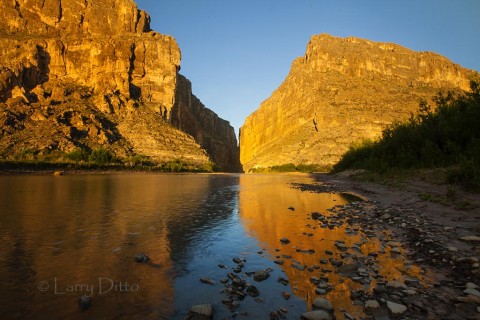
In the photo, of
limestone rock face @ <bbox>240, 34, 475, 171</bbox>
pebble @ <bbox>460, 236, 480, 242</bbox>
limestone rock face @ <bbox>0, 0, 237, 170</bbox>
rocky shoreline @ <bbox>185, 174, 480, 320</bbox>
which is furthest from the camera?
limestone rock face @ <bbox>240, 34, 475, 171</bbox>

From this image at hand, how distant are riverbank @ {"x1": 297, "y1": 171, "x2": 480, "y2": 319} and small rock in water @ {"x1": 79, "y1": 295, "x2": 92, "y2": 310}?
4.30 m

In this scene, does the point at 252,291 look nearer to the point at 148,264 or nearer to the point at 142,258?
the point at 148,264

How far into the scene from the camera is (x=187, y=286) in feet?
18.0

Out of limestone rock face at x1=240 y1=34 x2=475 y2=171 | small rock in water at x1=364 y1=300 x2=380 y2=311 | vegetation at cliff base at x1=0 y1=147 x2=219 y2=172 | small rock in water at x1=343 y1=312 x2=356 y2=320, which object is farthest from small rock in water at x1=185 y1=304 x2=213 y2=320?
limestone rock face at x1=240 y1=34 x2=475 y2=171

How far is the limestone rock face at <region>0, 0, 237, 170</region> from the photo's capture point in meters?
83.2

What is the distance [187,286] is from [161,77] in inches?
5129

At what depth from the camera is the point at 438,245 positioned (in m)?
7.38

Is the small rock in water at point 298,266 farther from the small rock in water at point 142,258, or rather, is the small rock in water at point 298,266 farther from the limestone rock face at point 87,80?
the limestone rock face at point 87,80

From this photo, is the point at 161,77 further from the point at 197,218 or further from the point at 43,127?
the point at 197,218

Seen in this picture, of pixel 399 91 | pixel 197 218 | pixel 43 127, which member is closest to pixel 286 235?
pixel 197 218

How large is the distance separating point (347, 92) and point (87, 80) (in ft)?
342

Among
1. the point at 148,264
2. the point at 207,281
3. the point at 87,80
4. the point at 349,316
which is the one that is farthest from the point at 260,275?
the point at 87,80

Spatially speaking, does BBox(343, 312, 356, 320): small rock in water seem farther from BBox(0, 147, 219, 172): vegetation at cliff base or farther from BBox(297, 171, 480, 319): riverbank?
BBox(0, 147, 219, 172): vegetation at cliff base

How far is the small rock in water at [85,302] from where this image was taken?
14.8 feet
